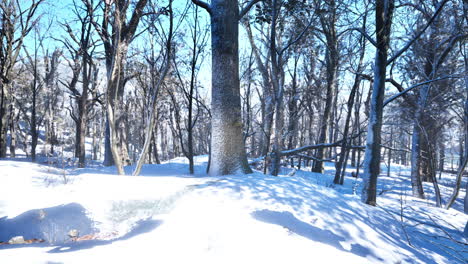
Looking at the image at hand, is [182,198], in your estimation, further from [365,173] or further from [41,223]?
[365,173]

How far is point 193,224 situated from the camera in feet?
7.16

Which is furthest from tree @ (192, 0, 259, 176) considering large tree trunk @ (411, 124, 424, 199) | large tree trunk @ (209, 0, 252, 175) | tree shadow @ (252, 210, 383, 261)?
large tree trunk @ (411, 124, 424, 199)

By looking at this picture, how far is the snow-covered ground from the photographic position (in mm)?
1793

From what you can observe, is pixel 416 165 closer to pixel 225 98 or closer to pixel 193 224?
pixel 225 98

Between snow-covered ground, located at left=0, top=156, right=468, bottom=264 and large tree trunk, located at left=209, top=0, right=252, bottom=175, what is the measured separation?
87 cm

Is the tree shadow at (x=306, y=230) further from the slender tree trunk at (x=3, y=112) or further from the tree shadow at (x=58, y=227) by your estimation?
the slender tree trunk at (x=3, y=112)

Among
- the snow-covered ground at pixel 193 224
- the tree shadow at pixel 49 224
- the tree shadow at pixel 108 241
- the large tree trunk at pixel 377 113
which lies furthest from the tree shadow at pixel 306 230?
the large tree trunk at pixel 377 113

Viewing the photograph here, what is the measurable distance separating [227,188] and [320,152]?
10716 mm

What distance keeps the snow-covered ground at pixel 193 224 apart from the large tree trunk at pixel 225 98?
87cm

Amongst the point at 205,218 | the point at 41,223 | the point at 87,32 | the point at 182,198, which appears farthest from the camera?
the point at 87,32

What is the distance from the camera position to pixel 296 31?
8.42m

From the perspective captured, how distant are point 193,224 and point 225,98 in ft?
8.37

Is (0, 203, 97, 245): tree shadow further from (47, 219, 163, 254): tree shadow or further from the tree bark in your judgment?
the tree bark

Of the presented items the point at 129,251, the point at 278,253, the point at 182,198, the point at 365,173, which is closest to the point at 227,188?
the point at 182,198
